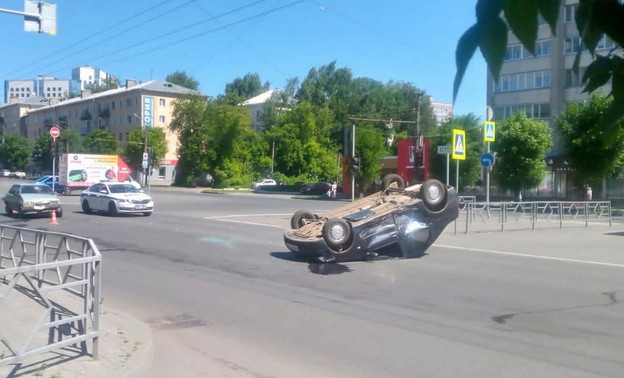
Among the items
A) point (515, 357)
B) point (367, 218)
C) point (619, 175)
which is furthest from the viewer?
point (619, 175)

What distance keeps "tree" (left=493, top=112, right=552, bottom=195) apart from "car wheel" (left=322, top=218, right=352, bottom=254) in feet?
105

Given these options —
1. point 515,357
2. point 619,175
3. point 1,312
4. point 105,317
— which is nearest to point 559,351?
point 515,357

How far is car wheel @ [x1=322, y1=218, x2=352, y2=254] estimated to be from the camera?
14.2m

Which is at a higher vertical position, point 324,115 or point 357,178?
point 324,115

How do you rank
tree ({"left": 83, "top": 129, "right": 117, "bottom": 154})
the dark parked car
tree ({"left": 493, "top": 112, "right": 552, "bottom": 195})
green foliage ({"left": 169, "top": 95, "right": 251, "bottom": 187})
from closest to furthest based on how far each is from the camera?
1. tree ({"left": 493, "top": 112, "right": 552, "bottom": 195})
2. the dark parked car
3. green foliage ({"left": 169, "top": 95, "right": 251, "bottom": 187})
4. tree ({"left": 83, "top": 129, "right": 117, "bottom": 154})

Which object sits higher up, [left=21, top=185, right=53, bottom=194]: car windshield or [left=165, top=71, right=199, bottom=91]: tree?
[left=165, top=71, right=199, bottom=91]: tree

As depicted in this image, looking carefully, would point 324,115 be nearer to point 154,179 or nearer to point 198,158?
point 198,158

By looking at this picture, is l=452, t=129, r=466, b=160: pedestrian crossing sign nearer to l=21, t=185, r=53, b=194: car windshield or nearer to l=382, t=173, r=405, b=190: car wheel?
l=382, t=173, r=405, b=190: car wheel

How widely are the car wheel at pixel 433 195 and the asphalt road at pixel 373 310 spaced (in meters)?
1.35

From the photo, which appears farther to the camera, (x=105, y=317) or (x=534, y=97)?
(x=534, y=97)

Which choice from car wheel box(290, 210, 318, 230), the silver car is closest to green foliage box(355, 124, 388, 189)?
the silver car

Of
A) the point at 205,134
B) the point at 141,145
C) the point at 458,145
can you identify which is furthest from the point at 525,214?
the point at 141,145

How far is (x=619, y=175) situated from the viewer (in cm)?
4456

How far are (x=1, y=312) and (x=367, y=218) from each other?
846 cm
